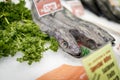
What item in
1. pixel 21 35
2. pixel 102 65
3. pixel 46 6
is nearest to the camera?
pixel 102 65

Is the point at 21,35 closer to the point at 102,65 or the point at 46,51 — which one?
the point at 46,51

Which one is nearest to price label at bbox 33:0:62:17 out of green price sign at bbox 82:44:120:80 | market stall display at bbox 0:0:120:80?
market stall display at bbox 0:0:120:80

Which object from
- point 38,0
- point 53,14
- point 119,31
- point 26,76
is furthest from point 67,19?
point 26,76

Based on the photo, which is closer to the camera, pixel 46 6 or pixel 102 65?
pixel 102 65

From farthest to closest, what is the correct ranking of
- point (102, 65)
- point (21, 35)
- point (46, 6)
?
point (46, 6) < point (21, 35) < point (102, 65)

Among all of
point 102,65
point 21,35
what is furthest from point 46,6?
point 102,65

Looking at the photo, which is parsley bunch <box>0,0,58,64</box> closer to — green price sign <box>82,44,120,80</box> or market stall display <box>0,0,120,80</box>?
market stall display <box>0,0,120,80</box>

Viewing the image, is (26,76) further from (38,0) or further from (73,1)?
(73,1)

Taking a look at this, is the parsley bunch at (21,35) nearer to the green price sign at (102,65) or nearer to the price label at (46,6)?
the price label at (46,6)
